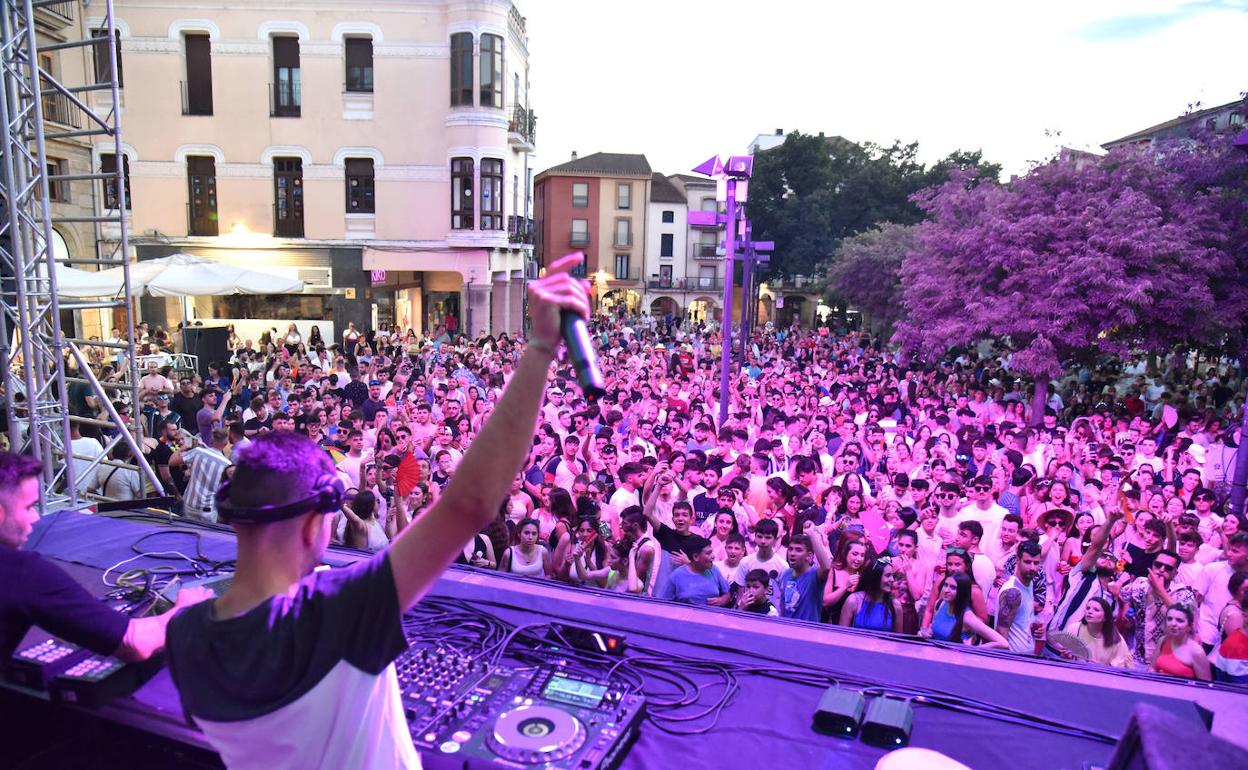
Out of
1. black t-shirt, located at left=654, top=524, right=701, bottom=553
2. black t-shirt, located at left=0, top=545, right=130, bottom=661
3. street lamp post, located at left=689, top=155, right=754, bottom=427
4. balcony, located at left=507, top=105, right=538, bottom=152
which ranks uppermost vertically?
balcony, located at left=507, top=105, right=538, bottom=152

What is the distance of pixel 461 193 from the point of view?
2198 centimetres

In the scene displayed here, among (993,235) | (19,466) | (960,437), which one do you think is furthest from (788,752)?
(993,235)

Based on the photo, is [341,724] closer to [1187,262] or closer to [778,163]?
[1187,262]

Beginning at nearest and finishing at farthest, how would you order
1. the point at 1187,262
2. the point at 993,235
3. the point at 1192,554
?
the point at 1192,554, the point at 1187,262, the point at 993,235

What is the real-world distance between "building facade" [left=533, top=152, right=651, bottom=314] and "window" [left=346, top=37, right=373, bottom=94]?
26233 millimetres

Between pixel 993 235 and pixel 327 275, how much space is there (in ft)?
53.1

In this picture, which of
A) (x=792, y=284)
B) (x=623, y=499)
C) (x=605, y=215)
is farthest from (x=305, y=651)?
(x=605, y=215)

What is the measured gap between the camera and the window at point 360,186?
71.1 ft

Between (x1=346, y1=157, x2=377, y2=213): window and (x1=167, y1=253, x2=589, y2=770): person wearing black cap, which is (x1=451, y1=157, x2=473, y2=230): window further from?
(x1=167, y1=253, x2=589, y2=770): person wearing black cap

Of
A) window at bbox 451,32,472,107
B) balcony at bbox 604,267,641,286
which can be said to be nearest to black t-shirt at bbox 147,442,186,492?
window at bbox 451,32,472,107

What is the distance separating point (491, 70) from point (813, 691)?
21664 millimetres

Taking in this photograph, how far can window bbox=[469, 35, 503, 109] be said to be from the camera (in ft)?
70.3

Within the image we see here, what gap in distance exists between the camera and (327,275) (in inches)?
842

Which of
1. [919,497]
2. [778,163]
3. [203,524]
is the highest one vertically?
[778,163]
